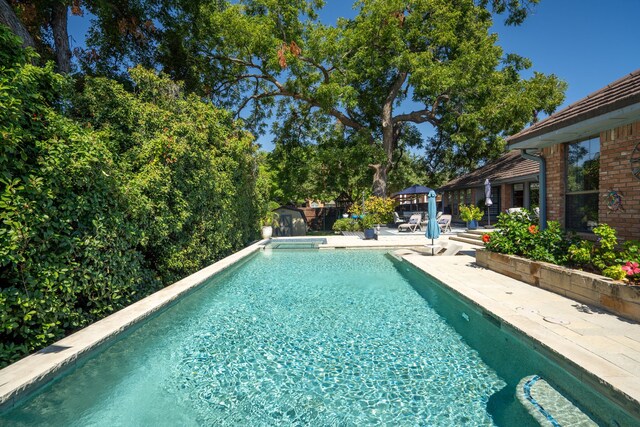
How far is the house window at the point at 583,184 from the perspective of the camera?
22.0 ft

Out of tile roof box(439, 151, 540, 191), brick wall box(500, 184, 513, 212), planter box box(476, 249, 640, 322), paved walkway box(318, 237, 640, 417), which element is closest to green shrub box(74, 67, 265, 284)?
paved walkway box(318, 237, 640, 417)

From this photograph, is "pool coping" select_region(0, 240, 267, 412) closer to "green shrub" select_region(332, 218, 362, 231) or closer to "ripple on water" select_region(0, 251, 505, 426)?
"ripple on water" select_region(0, 251, 505, 426)

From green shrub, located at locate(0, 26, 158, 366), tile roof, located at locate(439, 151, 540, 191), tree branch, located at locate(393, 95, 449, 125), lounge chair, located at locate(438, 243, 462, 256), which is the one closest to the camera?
green shrub, located at locate(0, 26, 158, 366)

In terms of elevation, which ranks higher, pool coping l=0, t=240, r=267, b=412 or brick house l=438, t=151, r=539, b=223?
brick house l=438, t=151, r=539, b=223

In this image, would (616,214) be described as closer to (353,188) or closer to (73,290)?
(73,290)

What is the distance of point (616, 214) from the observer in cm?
599

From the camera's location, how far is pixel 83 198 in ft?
13.7

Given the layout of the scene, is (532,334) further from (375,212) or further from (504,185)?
(504,185)

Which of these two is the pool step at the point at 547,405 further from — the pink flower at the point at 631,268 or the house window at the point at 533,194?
the house window at the point at 533,194

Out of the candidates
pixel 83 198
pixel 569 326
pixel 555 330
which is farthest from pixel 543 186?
pixel 83 198

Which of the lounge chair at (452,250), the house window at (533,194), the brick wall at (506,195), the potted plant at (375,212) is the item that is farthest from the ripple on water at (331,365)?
the brick wall at (506,195)

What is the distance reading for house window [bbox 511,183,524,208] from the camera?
1977 centimetres

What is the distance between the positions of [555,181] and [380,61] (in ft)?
49.0

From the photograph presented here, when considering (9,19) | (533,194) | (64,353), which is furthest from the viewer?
(533,194)
